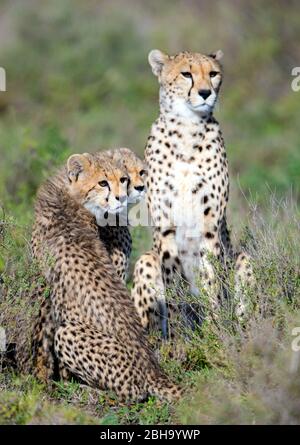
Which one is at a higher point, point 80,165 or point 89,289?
point 80,165

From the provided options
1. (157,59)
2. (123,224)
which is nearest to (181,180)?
(123,224)

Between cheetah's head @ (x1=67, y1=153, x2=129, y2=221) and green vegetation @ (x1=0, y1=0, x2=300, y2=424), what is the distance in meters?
0.40

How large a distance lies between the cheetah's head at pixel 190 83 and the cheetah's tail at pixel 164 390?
5.53 feet

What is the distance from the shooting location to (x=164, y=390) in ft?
16.1

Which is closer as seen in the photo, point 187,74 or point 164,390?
point 164,390

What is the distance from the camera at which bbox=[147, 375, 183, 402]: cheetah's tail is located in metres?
4.89

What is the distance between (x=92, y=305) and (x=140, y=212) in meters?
1.18

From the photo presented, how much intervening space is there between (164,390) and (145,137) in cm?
705

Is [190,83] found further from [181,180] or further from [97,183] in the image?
[97,183]

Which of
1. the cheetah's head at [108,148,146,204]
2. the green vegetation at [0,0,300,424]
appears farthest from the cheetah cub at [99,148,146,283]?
the green vegetation at [0,0,300,424]

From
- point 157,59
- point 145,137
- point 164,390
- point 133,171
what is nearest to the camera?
point 164,390

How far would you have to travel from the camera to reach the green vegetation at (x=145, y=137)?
4598 mm

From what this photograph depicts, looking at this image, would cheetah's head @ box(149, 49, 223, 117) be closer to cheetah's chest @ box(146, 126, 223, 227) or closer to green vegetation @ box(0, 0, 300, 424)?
cheetah's chest @ box(146, 126, 223, 227)

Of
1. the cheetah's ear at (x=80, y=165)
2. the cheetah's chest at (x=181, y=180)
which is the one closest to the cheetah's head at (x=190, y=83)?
the cheetah's chest at (x=181, y=180)
